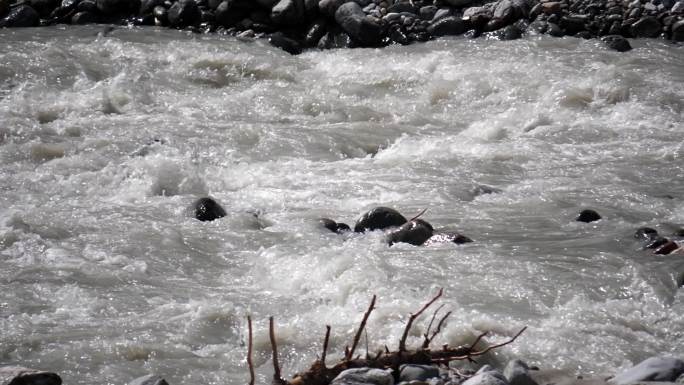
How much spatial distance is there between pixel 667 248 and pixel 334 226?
223cm

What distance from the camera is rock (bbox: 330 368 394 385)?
144 inches

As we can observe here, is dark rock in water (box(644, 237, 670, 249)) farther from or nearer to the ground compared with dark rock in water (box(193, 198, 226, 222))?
farther from the ground

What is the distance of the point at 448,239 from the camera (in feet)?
20.4

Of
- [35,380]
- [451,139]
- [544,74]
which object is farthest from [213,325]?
[544,74]

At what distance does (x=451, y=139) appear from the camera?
8523 mm

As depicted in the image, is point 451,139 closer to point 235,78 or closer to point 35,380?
point 235,78

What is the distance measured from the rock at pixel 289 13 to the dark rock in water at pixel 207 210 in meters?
5.74

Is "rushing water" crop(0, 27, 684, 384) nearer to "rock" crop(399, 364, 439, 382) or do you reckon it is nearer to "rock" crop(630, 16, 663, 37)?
"rock" crop(630, 16, 663, 37)

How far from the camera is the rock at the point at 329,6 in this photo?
12000 millimetres

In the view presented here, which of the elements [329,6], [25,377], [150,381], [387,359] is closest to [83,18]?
[329,6]

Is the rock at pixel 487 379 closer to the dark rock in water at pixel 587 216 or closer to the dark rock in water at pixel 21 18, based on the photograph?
the dark rock in water at pixel 587 216

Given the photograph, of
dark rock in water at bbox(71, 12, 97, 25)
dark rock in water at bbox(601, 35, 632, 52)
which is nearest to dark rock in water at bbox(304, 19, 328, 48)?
dark rock in water at bbox(71, 12, 97, 25)

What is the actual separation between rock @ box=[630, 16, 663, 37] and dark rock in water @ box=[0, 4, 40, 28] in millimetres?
8103

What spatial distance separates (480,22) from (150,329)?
7.79 meters
